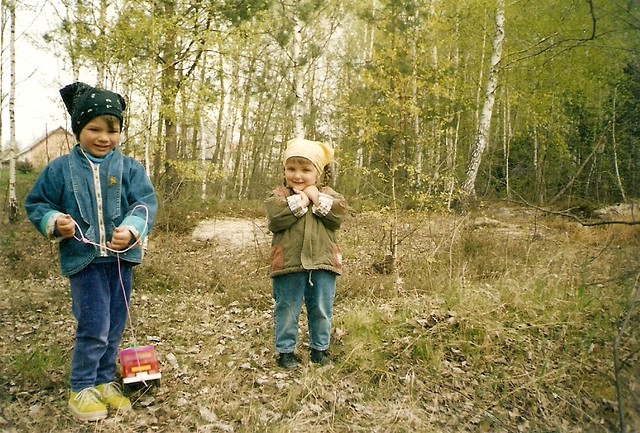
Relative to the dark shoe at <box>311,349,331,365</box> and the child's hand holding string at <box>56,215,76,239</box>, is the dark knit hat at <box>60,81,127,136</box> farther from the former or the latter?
the dark shoe at <box>311,349,331,365</box>

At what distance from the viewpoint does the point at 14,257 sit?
7520 millimetres

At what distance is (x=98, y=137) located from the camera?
9.59 feet

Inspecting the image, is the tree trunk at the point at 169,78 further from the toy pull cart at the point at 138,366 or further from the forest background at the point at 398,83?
the toy pull cart at the point at 138,366

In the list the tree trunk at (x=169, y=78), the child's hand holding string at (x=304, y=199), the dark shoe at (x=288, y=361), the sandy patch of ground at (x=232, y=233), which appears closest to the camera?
the child's hand holding string at (x=304, y=199)

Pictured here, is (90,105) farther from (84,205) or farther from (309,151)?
(309,151)

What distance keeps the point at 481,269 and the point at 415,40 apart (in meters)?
3.58

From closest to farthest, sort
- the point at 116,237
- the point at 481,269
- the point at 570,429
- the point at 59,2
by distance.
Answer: the point at 116,237
the point at 570,429
the point at 481,269
the point at 59,2

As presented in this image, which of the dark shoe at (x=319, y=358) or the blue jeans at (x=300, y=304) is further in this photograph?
the dark shoe at (x=319, y=358)

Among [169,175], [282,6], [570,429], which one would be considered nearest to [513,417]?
[570,429]

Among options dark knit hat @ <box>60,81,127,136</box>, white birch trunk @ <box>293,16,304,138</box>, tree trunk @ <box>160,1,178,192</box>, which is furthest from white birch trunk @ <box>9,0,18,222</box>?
dark knit hat @ <box>60,81,127,136</box>

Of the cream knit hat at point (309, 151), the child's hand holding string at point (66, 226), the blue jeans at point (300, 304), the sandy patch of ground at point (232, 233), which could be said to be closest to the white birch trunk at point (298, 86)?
the sandy patch of ground at point (232, 233)

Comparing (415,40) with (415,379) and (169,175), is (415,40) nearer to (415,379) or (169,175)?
(415,379)

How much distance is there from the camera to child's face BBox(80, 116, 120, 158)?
2.91m

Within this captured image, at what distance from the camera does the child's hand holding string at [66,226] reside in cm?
270
